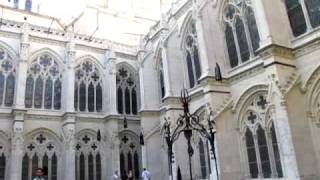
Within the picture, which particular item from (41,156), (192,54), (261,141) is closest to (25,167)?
(41,156)

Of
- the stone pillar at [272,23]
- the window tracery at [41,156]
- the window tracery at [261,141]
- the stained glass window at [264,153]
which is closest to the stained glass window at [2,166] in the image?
the window tracery at [41,156]

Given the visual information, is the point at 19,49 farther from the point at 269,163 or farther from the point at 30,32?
the point at 269,163

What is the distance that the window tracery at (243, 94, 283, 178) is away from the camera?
506 inches

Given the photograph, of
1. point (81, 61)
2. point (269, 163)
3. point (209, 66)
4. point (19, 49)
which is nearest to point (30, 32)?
point (19, 49)

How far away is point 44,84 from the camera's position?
21578 millimetres

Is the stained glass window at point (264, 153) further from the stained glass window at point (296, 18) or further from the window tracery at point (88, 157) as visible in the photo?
the window tracery at point (88, 157)

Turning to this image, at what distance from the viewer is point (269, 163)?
12969 mm

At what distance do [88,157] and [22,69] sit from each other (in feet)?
24.9

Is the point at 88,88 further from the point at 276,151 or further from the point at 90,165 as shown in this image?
the point at 276,151

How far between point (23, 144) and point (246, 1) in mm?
15746

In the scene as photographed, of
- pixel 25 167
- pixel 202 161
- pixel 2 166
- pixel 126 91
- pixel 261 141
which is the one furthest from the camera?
pixel 126 91

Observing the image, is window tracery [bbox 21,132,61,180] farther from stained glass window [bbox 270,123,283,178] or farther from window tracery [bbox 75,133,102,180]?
stained glass window [bbox 270,123,283,178]

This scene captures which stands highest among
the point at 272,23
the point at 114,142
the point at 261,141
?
the point at 272,23

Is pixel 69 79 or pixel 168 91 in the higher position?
pixel 69 79
